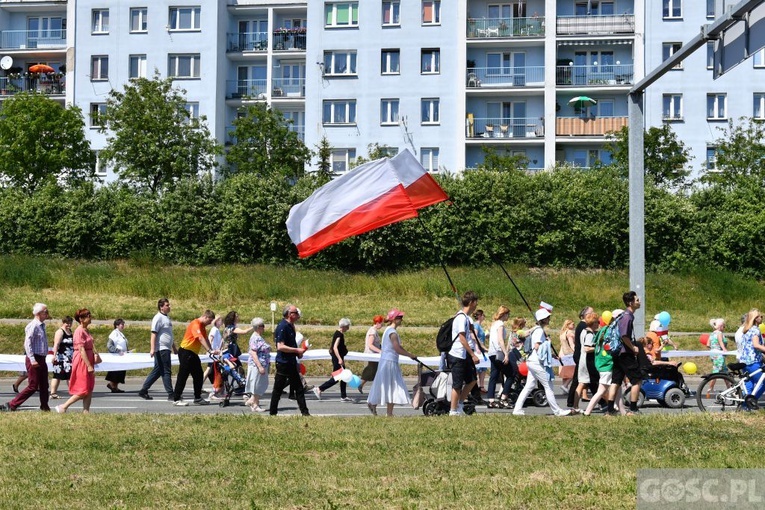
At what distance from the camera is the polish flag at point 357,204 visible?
60.1 feet

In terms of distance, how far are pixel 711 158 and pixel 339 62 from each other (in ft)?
68.1

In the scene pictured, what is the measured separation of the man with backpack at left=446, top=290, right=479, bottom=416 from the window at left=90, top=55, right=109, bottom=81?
2078 inches

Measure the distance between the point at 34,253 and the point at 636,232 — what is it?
112ft

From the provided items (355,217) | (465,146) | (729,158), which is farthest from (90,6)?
(355,217)

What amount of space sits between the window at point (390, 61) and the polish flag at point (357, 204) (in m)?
43.5

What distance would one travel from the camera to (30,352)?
16.3m

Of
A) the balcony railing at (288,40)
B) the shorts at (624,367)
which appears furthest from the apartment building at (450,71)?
the shorts at (624,367)

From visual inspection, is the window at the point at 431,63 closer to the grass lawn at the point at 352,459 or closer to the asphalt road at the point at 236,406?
the asphalt road at the point at 236,406

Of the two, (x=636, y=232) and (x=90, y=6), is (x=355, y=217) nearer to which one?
(x=636, y=232)

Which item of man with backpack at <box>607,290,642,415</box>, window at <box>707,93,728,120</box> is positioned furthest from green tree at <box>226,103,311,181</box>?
man with backpack at <box>607,290,642,415</box>

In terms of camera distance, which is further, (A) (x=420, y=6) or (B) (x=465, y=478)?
(A) (x=420, y=6)

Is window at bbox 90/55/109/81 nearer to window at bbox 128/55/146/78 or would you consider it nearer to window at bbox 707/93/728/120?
window at bbox 128/55/146/78

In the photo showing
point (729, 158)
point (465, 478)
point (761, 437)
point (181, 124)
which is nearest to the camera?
point (465, 478)

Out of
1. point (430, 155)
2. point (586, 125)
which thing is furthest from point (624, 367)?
point (430, 155)
